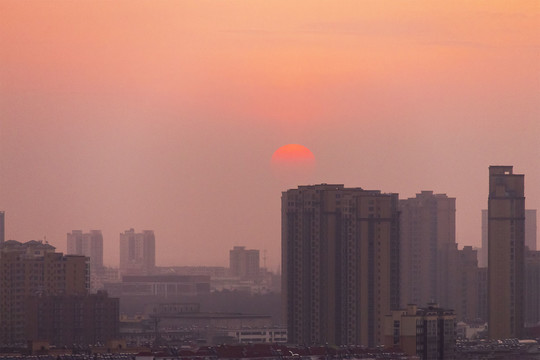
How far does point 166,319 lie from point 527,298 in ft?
48.5

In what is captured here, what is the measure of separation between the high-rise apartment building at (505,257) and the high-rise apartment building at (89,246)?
37065mm

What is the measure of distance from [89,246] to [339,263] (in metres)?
46.1

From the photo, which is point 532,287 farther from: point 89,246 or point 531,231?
point 89,246

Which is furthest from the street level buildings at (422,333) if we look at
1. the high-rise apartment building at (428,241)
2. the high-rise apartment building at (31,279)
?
the high-rise apartment building at (428,241)

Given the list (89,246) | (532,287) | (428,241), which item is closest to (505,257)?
(532,287)

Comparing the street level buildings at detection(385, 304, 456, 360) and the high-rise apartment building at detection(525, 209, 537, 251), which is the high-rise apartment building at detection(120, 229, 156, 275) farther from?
the street level buildings at detection(385, 304, 456, 360)

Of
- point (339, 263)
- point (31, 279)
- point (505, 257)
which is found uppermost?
point (505, 257)

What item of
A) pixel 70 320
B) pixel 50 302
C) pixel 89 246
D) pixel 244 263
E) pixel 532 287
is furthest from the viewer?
pixel 244 263

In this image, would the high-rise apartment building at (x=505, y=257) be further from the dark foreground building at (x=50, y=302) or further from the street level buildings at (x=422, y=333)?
the street level buildings at (x=422, y=333)

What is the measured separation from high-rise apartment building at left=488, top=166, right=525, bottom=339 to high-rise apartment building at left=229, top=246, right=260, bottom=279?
44.7m

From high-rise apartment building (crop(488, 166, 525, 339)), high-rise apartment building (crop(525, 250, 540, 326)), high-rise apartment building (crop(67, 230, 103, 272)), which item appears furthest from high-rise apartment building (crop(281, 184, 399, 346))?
high-rise apartment building (crop(67, 230, 103, 272))

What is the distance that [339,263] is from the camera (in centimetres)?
4991

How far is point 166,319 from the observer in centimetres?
6994

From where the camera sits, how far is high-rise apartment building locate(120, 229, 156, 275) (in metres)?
105
